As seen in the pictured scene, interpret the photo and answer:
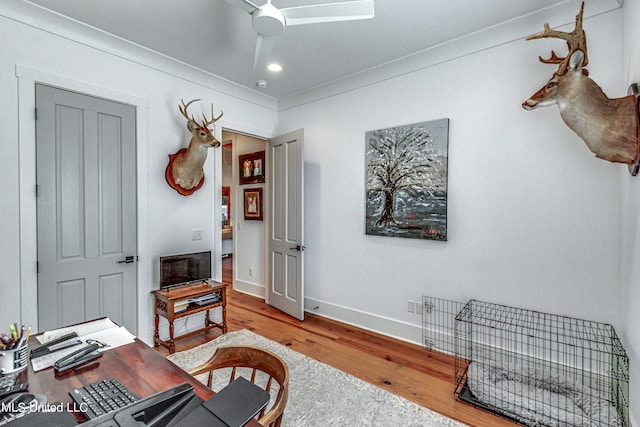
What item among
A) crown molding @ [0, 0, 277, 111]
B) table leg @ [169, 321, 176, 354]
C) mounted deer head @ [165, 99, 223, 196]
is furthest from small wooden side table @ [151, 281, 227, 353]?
crown molding @ [0, 0, 277, 111]

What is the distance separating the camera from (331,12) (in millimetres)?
1705

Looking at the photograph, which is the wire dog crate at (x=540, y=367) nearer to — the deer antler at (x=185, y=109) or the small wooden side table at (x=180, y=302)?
the small wooden side table at (x=180, y=302)

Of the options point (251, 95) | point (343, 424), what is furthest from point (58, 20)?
point (343, 424)

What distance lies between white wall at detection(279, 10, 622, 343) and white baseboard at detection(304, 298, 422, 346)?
0.05 feet

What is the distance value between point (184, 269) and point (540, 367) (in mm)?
3203

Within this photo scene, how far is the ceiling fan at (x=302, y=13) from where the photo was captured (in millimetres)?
1675

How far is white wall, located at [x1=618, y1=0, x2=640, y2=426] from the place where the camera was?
65.5 inches

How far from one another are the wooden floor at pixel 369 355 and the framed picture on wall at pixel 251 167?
6.20 feet

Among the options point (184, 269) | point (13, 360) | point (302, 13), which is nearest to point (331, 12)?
point (302, 13)

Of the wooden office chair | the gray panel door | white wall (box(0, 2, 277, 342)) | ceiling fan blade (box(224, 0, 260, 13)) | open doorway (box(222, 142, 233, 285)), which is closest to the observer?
the wooden office chair

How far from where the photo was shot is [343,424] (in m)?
1.92

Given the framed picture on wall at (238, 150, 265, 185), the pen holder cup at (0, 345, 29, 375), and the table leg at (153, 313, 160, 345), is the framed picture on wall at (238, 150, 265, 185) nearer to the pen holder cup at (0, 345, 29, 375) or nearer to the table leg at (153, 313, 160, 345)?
the table leg at (153, 313, 160, 345)

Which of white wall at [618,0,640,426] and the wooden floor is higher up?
white wall at [618,0,640,426]

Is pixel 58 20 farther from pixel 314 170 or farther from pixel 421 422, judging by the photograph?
pixel 421 422
